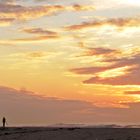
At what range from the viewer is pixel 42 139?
157 ft

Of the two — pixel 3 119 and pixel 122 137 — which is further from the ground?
pixel 3 119

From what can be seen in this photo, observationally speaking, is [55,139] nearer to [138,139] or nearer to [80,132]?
[80,132]

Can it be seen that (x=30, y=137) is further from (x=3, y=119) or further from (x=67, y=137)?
(x=3, y=119)

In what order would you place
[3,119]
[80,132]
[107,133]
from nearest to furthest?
1. [107,133]
2. [80,132]
3. [3,119]

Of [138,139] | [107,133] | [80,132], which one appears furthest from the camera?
[80,132]

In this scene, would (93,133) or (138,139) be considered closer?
(138,139)

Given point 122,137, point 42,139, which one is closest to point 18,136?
point 42,139

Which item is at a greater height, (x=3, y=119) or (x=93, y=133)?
(x=3, y=119)

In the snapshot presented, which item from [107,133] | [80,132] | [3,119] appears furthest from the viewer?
[3,119]

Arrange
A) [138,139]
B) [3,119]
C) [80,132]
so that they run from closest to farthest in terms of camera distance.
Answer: [138,139] < [80,132] < [3,119]

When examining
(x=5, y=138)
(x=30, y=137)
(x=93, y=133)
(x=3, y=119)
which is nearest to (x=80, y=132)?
(x=93, y=133)

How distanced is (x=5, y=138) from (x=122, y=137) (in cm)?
1583

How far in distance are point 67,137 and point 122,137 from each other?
22.1 ft

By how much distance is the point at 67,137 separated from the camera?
47.0 meters
